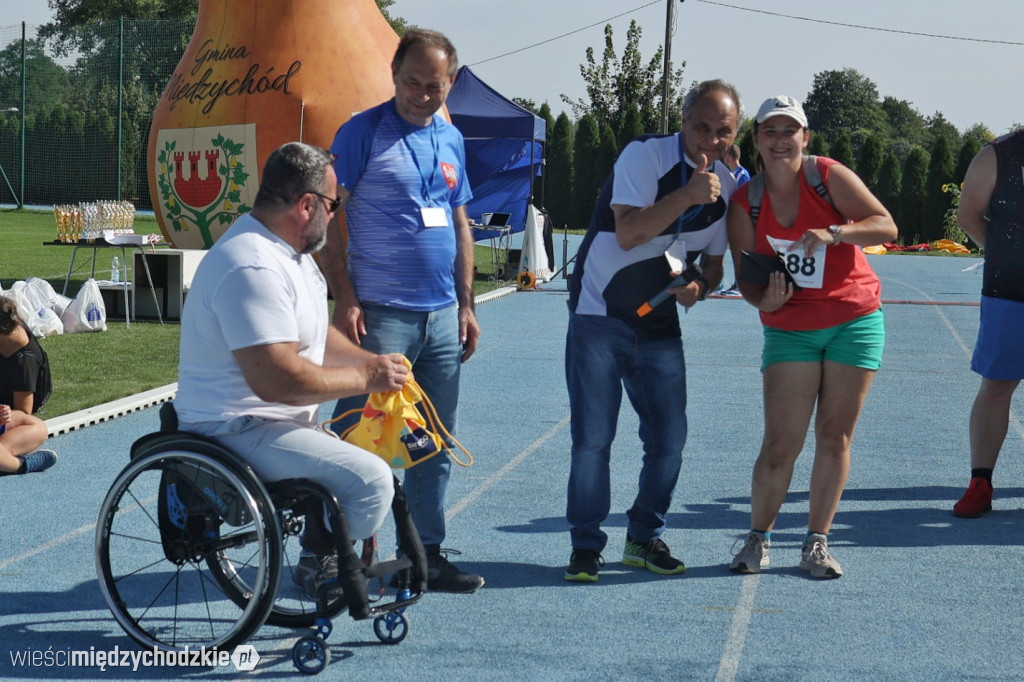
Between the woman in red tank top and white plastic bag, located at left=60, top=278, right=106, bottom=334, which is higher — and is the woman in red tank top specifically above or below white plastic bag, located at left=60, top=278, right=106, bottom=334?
above

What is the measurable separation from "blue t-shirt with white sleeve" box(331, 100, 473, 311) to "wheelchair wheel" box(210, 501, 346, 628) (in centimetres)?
91

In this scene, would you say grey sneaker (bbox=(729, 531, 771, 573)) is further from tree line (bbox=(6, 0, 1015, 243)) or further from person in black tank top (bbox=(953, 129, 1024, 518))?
tree line (bbox=(6, 0, 1015, 243))

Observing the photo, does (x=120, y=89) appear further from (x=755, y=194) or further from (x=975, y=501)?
(x=755, y=194)

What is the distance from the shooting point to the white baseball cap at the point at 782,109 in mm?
4449

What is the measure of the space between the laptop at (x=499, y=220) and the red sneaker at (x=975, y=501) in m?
14.3

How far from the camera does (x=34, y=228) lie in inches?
1087

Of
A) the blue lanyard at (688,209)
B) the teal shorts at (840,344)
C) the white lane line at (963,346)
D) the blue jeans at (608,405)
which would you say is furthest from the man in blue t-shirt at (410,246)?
the white lane line at (963,346)

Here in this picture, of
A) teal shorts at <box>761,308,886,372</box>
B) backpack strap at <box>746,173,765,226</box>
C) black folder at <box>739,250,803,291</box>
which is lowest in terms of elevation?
teal shorts at <box>761,308,886,372</box>

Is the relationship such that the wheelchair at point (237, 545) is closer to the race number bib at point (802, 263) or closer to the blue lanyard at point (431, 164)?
the blue lanyard at point (431, 164)

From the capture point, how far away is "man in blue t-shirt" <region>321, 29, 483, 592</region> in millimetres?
4277

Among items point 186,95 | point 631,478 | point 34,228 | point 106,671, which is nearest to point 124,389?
point 631,478

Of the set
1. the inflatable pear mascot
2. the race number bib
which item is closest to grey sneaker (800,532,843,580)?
the race number bib

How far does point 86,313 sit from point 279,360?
28.3 ft

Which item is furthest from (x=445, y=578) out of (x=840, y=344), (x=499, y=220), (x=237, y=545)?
(x=499, y=220)
